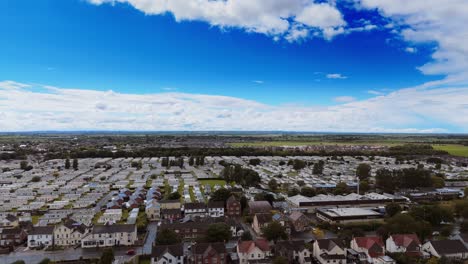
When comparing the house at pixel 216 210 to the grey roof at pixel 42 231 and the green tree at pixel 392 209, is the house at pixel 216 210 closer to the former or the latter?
the grey roof at pixel 42 231

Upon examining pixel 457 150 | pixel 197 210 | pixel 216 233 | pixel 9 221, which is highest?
pixel 457 150

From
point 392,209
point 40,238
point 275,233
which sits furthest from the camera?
point 392,209

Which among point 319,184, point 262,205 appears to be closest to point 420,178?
point 319,184

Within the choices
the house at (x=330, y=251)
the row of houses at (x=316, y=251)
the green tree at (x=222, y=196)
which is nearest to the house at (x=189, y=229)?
the row of houses at (x=316, y=251)

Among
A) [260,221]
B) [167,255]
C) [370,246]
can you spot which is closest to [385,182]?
[260,221]

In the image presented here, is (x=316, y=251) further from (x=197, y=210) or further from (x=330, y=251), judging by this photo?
(x=197, y=210)

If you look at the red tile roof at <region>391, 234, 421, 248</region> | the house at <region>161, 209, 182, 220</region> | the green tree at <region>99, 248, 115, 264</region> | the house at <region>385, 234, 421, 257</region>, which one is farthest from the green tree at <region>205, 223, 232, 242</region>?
the red tile roof at <region>391, 234, 421, 248</region>

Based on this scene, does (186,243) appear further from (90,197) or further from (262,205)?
(90,197)

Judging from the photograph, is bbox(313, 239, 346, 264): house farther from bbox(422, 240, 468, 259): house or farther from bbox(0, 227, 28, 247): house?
bbox(0, 227, 28, 247): house
